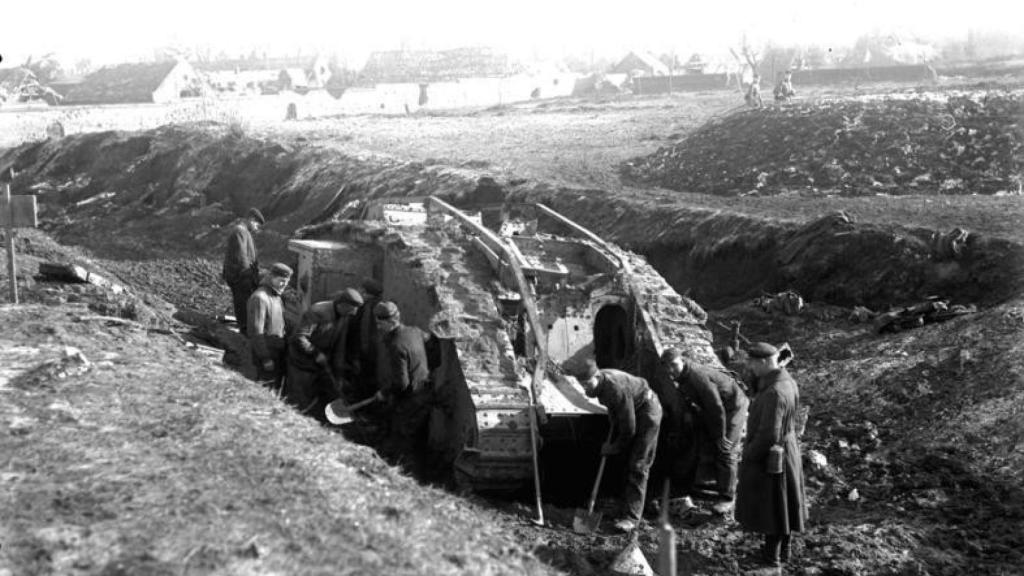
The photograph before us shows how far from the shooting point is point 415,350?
36.1 feet

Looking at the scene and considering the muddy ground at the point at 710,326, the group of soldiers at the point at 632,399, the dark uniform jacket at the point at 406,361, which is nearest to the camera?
the muddy ground at the point at 710,326

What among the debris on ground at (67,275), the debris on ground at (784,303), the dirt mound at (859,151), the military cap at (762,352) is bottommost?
the debris on ground at (784,303)

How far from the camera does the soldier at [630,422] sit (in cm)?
991

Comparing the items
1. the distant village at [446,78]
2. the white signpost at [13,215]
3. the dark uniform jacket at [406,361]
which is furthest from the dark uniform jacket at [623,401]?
the distant village at [446,78]

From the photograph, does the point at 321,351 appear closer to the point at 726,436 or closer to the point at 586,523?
the point at 586,523

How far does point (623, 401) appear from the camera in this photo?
32.6 feet

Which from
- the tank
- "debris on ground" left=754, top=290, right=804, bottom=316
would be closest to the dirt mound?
"debris on ground" left=754, top=290, right=804, bottom=316

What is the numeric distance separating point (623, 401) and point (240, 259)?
283 inches

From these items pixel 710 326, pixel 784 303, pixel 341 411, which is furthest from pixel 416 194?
pixel 341 411

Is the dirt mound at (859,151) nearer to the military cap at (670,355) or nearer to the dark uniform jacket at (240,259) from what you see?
the dark uniform jacket at (240,259)

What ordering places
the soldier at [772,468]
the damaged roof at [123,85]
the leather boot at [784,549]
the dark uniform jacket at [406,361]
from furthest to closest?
1. the damaged roof at [123,85]
2. the dark uniform jacket at [406,361]
3. the leather boot at [784,549]
4. the soldier at [772,468]

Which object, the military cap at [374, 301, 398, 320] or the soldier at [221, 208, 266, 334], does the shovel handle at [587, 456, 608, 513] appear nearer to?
the military cap at [374, 301, 398, 320]

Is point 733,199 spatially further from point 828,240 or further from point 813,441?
point 813,441

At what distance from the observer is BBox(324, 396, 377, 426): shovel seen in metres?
11.3
